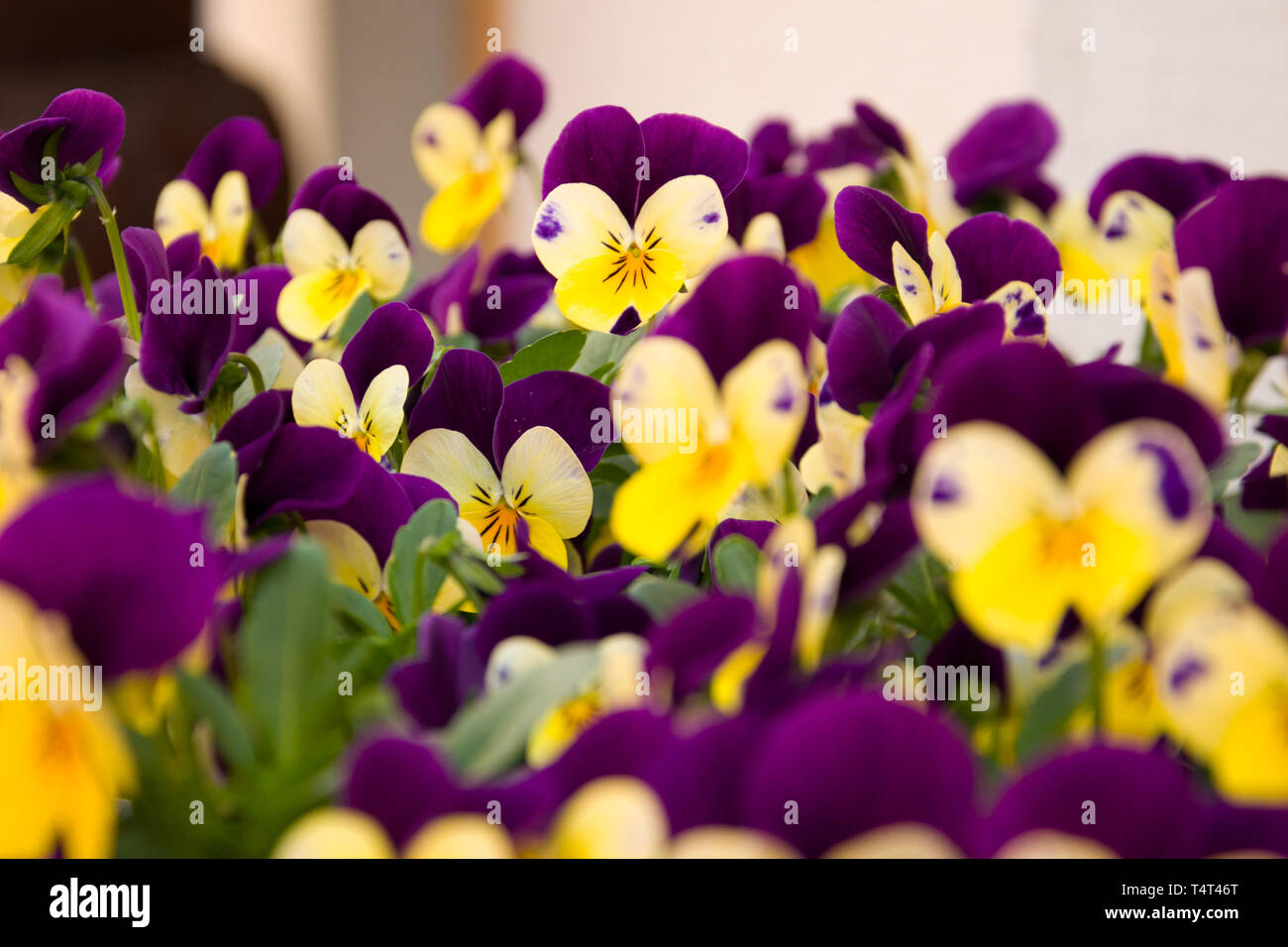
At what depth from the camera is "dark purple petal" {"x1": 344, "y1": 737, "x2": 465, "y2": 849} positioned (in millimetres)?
196

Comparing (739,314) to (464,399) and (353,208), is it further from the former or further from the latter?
(353,208)

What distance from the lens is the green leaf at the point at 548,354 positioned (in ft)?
1.41

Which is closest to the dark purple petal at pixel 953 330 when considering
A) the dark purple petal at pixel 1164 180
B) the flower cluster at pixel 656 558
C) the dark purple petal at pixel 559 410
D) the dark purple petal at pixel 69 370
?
the flower cluster at pixel 656 558

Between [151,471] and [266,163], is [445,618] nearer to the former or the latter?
[151,471]

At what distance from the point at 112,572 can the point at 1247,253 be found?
1.03ft

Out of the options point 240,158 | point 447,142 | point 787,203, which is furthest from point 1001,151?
point 240,158

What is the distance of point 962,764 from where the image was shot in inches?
7.2

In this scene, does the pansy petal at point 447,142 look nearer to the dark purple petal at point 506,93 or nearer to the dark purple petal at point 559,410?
the dark purple petal at point 506,93

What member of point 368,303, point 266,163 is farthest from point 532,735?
point 266,163

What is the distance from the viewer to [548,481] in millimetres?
354

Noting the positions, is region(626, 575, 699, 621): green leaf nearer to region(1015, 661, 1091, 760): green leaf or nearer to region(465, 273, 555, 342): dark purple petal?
region(1015, 661, 1091, 760): green leaf

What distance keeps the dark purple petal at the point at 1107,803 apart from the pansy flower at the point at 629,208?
221 millimetres

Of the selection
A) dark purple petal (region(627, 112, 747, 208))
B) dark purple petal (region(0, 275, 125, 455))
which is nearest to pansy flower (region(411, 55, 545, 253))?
dark purple petal (region(627, 112, 747, 208))
